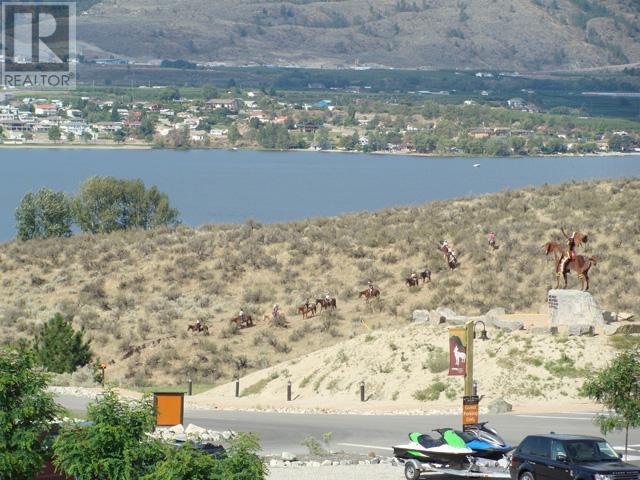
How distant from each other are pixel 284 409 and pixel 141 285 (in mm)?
23659

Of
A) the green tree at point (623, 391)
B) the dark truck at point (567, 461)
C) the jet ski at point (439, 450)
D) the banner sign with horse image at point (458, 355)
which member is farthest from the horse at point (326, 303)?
the dark truck at point (567, 461)

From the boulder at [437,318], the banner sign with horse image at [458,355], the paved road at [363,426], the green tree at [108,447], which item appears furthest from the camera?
the boulder at [437,318]

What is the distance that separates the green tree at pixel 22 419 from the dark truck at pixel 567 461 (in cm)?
751

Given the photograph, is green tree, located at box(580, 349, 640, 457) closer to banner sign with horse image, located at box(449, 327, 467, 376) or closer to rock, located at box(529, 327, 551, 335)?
banner sign with horse image, located at box(449, 327, 467, 376)

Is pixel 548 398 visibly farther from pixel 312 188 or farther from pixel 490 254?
pixel 312 188

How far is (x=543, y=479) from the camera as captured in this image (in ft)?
→ 74.4

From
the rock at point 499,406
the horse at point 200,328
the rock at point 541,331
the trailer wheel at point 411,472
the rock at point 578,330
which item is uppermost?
the rock at point 578,330

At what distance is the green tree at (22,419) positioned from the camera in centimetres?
1961

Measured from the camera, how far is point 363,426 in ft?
104

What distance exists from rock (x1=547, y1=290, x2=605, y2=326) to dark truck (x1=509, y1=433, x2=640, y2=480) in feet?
51.2

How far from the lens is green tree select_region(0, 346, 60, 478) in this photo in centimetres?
1961

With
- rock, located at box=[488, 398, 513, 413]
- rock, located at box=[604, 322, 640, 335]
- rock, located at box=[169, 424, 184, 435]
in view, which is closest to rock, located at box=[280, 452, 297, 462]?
rock, located at box=[169, 424, 184, 435]

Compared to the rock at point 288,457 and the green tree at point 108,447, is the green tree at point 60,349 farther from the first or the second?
Answer: the green tree at point 108,447

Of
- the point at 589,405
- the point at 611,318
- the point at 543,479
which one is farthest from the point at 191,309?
the point at 543,479
